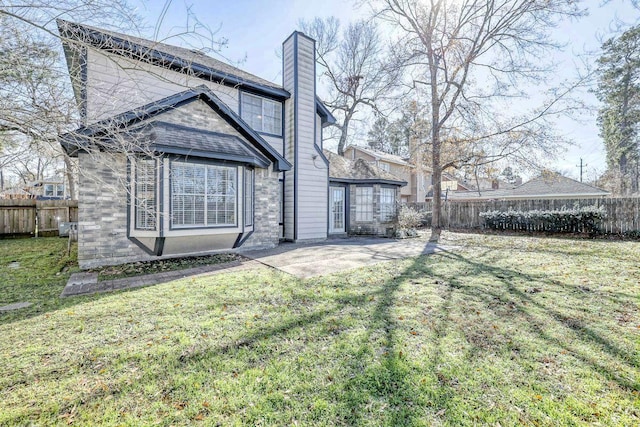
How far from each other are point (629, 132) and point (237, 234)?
33.2m

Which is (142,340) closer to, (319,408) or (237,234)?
(319,408)

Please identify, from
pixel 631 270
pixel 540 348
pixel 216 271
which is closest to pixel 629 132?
pixel 631 270

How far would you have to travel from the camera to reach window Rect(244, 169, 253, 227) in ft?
28.3

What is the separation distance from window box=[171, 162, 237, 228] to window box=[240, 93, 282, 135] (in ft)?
12.2

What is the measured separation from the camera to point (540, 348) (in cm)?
317

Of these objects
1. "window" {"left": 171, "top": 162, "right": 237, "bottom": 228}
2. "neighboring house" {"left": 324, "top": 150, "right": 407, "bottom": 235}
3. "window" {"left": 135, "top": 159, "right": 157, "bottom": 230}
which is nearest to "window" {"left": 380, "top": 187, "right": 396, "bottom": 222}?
"neighboring house" {"left": 324, "top": 150, "right": 407, "bottom": 235}

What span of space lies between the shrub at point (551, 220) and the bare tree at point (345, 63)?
12957 mm

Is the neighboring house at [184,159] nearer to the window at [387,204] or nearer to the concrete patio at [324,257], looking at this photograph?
the concrete patio at [324,257]

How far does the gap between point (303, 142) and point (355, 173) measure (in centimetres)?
386

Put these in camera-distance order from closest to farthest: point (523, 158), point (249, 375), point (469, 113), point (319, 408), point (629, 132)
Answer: point (319, 408) → point (249, 375) → point (523, 158) → point (469, 113) → point (629, 132)

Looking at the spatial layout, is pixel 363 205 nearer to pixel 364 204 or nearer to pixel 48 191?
pixel 364 204

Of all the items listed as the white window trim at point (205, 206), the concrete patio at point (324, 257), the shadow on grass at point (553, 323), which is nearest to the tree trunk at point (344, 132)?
the concrete patio at point (324, 257)

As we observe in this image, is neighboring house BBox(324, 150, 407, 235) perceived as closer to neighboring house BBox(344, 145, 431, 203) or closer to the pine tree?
neighboring house BBox(344, 145, 431, 203)

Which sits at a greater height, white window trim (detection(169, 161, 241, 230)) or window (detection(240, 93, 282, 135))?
window (detection(240, 93, 282, 135))
